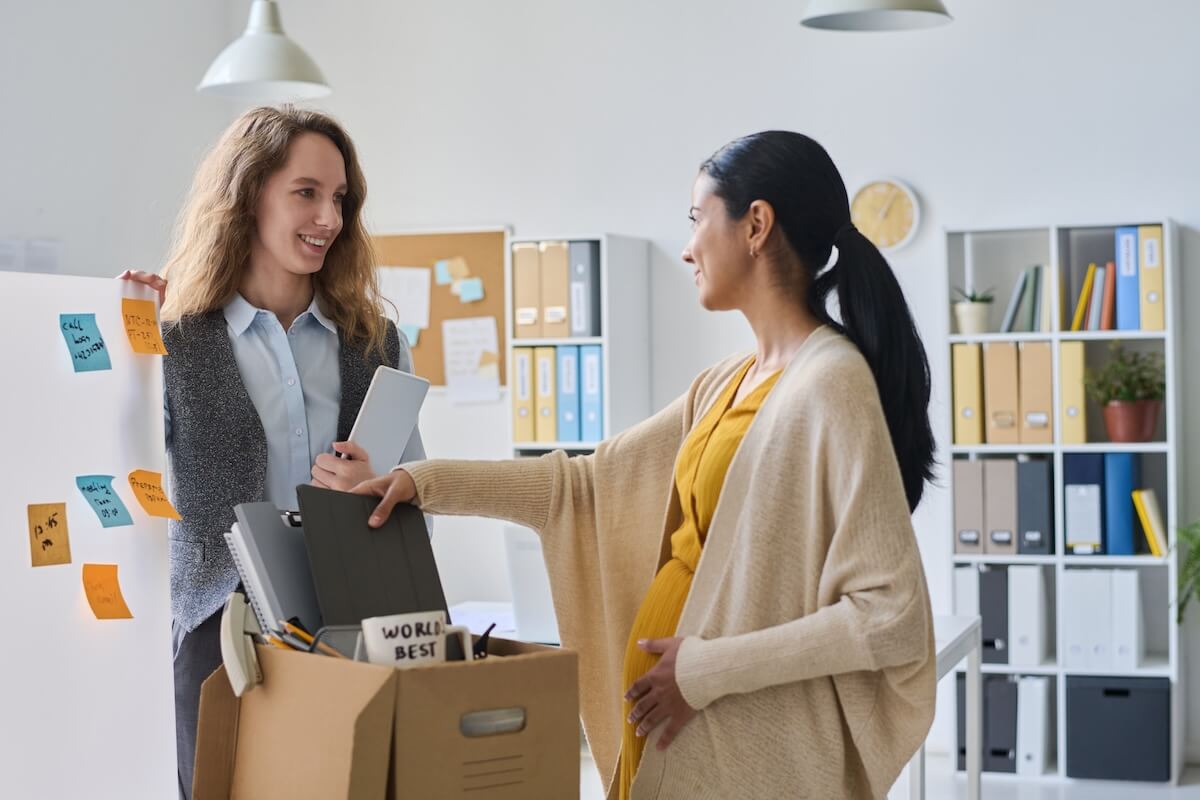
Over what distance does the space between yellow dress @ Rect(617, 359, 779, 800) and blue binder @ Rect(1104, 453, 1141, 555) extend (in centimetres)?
331

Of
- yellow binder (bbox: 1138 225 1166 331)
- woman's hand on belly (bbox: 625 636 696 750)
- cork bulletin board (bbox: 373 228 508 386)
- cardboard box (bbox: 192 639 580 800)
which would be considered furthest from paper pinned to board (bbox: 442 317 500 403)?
cardboard box (bbox: 192 639 580 800)

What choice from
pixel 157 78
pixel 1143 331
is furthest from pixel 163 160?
pixel 1143 331

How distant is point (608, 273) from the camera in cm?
507

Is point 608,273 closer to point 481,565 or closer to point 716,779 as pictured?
point 481,565

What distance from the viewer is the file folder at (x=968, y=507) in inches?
189

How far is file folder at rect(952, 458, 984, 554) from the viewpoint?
4801mm

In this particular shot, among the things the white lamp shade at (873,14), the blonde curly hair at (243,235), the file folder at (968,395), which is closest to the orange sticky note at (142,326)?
the blonde curly hair at (243,235)

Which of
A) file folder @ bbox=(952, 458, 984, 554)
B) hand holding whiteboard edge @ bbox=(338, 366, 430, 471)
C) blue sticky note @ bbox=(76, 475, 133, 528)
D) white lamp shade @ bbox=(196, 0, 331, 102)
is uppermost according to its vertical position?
white lamp shade @ bbox=(196, 0, 331, 102)

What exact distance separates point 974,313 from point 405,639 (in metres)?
3.84

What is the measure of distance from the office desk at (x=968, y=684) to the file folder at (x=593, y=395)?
7.06ft

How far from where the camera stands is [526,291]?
5.16 meters

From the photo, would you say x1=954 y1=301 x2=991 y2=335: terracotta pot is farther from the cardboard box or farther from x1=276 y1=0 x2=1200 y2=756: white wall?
the cardboard box

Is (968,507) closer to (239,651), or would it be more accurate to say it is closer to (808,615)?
(808,615)

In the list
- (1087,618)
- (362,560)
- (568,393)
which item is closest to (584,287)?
(568,393)
